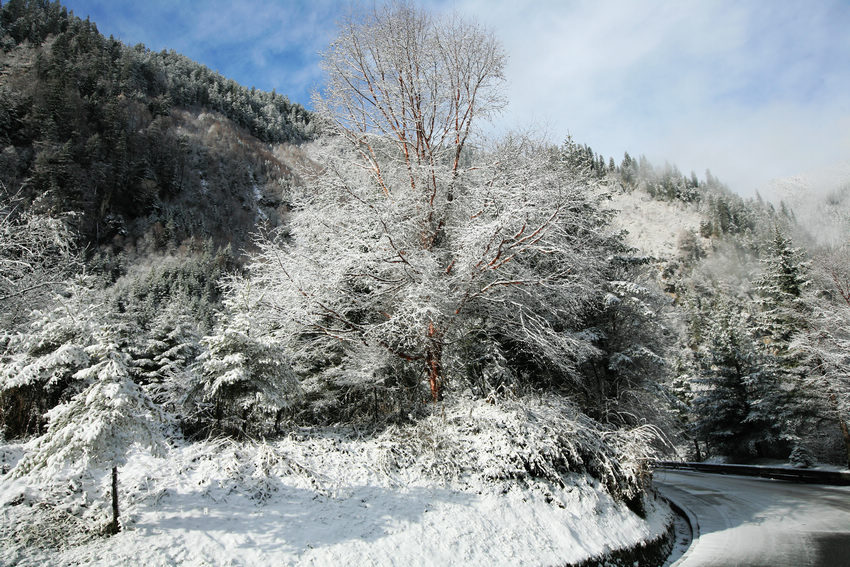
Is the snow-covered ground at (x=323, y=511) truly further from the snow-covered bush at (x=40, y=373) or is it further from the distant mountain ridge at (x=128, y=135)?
the distant mountain ridge at (x=128, y=135)

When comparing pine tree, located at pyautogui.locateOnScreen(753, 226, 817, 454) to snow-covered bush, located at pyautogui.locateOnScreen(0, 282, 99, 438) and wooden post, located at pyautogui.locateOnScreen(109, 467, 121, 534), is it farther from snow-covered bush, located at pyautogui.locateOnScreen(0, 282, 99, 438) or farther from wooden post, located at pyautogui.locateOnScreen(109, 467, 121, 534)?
snow-covered bush, located at pyautogui.locateOnScreen(0, 282, 99, 438)

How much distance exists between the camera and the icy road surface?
322 inches

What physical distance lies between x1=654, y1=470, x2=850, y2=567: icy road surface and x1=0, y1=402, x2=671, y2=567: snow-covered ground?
203 centimetres

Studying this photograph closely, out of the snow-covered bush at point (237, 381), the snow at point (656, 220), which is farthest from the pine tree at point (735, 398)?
the snow at point (656, 220)

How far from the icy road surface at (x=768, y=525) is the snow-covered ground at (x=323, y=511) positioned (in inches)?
80.0

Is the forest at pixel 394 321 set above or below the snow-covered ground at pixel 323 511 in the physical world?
above

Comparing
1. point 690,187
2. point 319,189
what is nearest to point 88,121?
point 319,189

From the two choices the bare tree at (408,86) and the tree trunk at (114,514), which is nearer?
the tree trunk at (114,514)

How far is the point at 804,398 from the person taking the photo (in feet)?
74.8

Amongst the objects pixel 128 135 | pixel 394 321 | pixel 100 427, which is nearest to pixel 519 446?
pixel 394 321

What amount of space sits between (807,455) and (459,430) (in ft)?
78.6

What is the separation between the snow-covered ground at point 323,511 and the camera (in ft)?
15.8

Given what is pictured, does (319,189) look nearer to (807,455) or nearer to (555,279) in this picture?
(555,279)

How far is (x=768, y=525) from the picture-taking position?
428 inches
